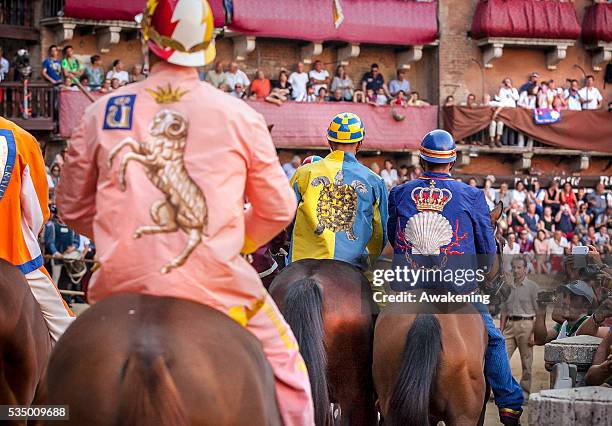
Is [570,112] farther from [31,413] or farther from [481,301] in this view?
[31,413]

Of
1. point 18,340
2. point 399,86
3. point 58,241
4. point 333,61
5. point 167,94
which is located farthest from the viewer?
point 333,61

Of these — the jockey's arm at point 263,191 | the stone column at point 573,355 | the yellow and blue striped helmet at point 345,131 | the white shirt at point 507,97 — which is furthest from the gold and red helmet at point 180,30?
the white shirt at point 507,97

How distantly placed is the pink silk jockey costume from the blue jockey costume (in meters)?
3.28

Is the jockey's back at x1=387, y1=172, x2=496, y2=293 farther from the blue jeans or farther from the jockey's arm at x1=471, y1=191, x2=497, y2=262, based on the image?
the blue jeans

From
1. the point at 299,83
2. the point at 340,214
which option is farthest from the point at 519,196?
the point at 340,214

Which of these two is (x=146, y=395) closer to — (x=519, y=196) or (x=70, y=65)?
(x=70, y=65)

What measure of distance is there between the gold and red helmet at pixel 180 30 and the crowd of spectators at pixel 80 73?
20.7 metres

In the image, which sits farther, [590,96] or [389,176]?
[590,96]

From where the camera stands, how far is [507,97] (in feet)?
106

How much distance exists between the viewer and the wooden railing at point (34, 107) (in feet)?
84.0

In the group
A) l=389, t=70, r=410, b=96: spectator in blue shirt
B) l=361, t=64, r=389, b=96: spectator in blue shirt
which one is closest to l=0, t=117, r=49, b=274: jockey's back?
l=361, t=64, r=389, b=96: spectator in blue shirt

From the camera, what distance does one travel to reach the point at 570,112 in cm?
3241

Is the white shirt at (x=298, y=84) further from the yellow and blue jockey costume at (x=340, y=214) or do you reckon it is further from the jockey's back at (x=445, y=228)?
the jockey's back at (x=445, y=228)

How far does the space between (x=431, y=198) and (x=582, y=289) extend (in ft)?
8.48
